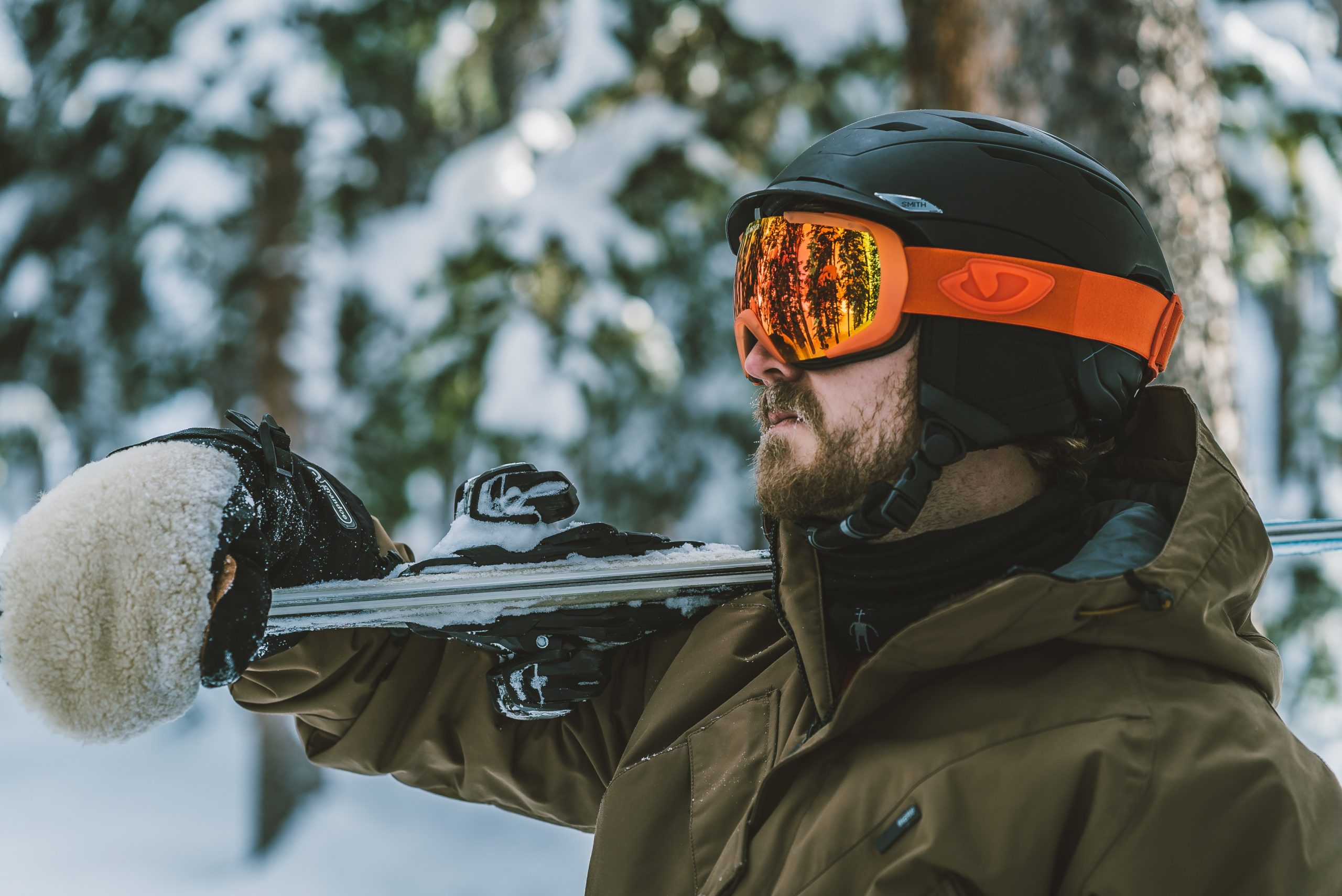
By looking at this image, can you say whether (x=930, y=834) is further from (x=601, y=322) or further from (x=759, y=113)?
(x=759, y=113)

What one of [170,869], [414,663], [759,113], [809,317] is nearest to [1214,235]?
[809,317]

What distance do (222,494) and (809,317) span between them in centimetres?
Result: 100

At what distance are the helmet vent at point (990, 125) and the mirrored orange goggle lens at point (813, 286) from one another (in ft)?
1.21

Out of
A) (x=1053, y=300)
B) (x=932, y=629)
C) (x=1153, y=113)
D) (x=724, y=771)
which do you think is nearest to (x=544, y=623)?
(x=724, y=771)

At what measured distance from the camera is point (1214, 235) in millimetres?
3094

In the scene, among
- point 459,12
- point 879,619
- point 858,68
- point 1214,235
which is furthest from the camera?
point 459,12

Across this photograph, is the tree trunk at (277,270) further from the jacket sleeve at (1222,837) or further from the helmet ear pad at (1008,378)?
the jacket sleeve at (1222,837)

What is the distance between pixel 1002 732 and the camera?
1336 millimetres

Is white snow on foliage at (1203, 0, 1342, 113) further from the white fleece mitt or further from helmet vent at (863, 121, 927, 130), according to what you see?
the white fleece mitt

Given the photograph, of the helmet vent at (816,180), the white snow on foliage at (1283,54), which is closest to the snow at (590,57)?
the white snow on foliage at (1283,54)

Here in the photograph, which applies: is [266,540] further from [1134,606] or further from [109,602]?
[1134,606]

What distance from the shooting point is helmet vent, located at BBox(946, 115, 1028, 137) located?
74.0 inches

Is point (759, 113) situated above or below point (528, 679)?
above

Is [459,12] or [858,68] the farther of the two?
[459,12]
